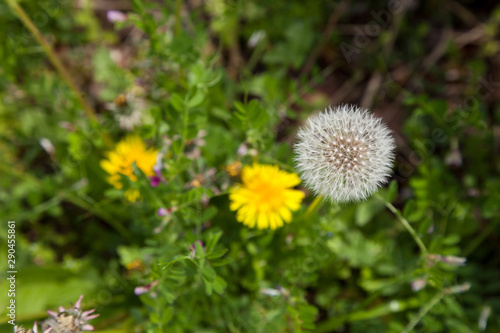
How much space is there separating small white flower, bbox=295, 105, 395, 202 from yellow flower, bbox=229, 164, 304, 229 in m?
0.34

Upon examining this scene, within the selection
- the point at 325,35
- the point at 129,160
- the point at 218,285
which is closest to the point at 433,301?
the point at 218,285

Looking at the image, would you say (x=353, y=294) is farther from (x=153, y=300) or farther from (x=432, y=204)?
(x=153, y=300)

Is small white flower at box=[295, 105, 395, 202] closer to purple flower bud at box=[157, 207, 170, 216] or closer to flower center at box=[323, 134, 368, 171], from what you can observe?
flower center at box=[323, 134, 368, 171]

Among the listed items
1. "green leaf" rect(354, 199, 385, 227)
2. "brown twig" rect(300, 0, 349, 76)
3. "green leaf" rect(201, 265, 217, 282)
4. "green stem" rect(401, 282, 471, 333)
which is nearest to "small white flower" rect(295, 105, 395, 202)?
"green leaf" rect(201, 265, 217, 282)

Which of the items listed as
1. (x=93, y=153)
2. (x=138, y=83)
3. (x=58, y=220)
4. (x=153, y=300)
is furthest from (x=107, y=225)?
(x=153, y=300)

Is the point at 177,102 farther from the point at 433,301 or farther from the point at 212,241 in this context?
the point at 433,301

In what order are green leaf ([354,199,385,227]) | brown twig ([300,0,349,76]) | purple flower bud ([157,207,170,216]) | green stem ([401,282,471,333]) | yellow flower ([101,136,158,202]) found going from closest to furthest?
purple flower bud ([157,207,170,216])
green stem ([401,282,471,333])
yellow flower ([101,136,158,202])
green leaf ([354,199,385,227])
brown twig ([300,0,349,76])

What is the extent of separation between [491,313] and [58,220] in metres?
2.65

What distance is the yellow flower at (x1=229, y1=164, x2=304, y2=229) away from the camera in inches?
72.2

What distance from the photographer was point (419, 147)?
6.78 feet

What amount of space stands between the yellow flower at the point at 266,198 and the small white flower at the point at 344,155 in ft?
1.11

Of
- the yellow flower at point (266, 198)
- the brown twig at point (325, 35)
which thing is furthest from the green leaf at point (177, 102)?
the brown twig at point (325, 35)

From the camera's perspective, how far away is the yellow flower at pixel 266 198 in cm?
183

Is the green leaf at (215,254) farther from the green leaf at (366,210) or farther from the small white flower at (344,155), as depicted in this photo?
the green leaf at (366,210)
